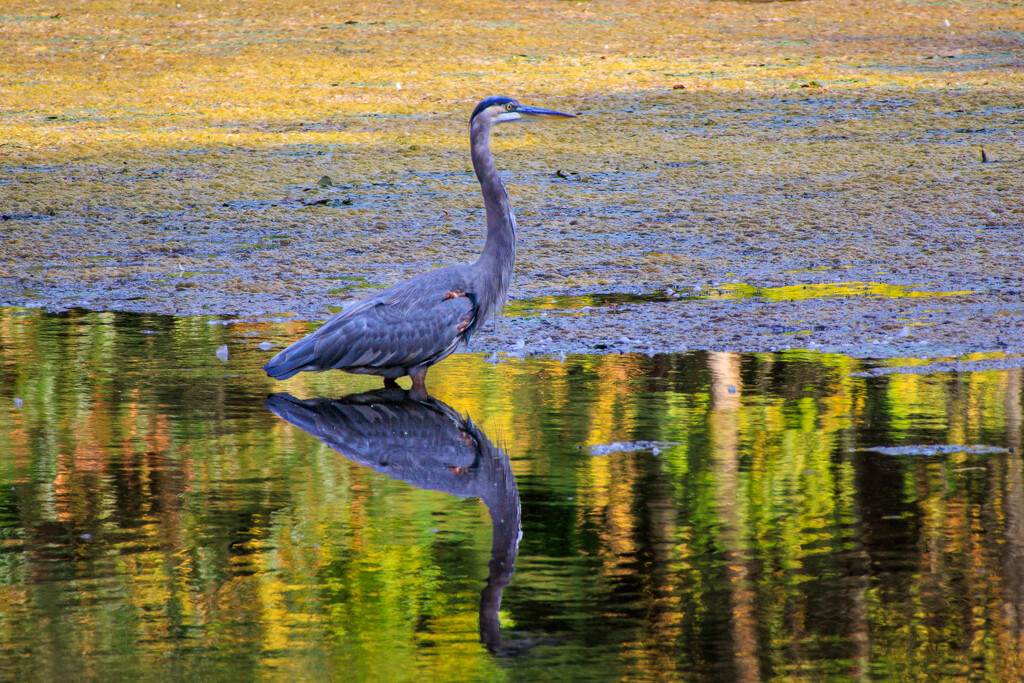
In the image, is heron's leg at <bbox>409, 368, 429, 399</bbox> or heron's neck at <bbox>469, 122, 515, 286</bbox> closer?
heron's leg at <bbox>409, 368, 429, 399</bbox>

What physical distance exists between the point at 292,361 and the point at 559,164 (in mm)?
5314

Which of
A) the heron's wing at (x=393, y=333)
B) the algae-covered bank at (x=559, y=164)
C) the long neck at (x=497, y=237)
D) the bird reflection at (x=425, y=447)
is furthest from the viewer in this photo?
the algae-covered bank at (x=559, y=164)

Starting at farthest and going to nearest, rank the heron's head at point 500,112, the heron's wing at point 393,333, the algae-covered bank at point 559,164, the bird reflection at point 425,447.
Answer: the algae-covered bank at point 559,164 < the heron's head at point 500,112 < the heron's wing at point 393,333 < the bird reflection at point 425,447

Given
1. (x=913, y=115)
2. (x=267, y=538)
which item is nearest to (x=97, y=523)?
(x=267, y=538)

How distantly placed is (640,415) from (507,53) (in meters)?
10.4

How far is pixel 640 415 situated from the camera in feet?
18.7

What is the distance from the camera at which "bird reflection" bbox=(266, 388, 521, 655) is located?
4441 mm

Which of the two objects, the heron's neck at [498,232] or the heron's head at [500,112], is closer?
the heron's neck at [498,232]

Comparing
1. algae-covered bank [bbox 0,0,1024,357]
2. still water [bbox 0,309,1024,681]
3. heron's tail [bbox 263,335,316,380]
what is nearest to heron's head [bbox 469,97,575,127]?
algae-covered bank [bbox 0,0,1024,357]

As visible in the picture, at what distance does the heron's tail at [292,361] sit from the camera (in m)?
6.25

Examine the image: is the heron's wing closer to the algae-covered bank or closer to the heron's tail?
the heron's tail

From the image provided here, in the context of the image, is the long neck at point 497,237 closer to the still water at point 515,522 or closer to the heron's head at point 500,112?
the heron's head at point 500,112

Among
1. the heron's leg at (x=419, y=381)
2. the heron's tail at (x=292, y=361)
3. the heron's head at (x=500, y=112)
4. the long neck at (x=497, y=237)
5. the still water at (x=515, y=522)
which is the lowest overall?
the still water at (x=515, y=522)

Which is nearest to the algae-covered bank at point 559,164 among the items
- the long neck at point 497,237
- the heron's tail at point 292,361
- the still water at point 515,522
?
the long neck at point 497,237
